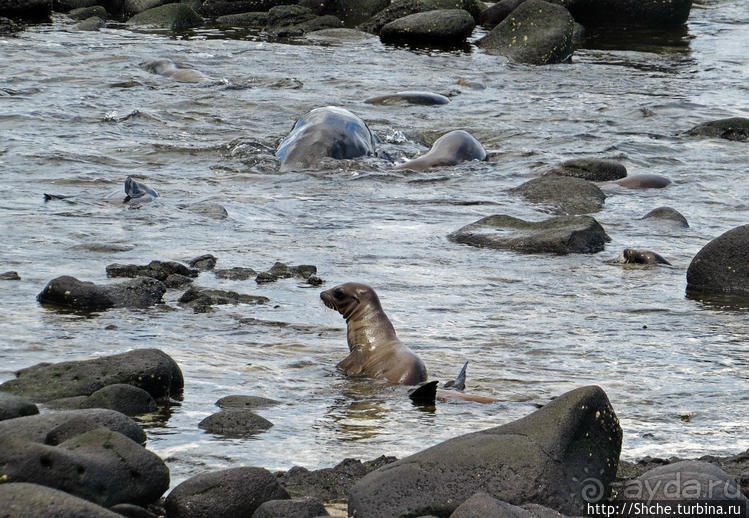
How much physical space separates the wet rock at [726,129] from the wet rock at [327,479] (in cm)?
1031

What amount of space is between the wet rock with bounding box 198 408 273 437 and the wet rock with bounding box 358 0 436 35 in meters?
16.9

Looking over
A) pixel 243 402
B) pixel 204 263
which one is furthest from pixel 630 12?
pixel 243 402

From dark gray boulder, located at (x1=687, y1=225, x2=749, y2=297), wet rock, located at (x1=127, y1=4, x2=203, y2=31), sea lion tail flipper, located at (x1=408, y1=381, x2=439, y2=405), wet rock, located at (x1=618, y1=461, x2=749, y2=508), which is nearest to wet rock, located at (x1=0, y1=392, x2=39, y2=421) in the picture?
sea lion tail flipper, located at (x1=408, y1=381, x2=439, y2=405)

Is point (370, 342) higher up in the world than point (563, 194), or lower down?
higher up

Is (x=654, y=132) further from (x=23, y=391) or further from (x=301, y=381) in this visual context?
(x=23, y=391)

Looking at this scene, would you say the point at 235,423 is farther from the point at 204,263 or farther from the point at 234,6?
the point at 234,6

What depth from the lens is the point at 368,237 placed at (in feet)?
28.9

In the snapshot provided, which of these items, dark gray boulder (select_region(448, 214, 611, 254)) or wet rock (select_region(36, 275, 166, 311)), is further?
dark gray boulder (select_region(448, 214, 611, 254))

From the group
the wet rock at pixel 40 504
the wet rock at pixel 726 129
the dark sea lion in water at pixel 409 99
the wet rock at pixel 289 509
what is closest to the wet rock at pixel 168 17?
the dark sea lion in water at pixel 409 99

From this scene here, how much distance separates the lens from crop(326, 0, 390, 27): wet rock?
22.9 meters

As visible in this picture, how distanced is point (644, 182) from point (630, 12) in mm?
12137

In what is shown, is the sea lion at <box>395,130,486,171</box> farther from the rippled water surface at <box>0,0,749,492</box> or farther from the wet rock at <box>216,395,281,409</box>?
the wet rock at <box>216,395,281,409</box>

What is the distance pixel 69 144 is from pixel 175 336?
20.9ft

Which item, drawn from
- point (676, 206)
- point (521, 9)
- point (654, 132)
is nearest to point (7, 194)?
point (676, 206)
